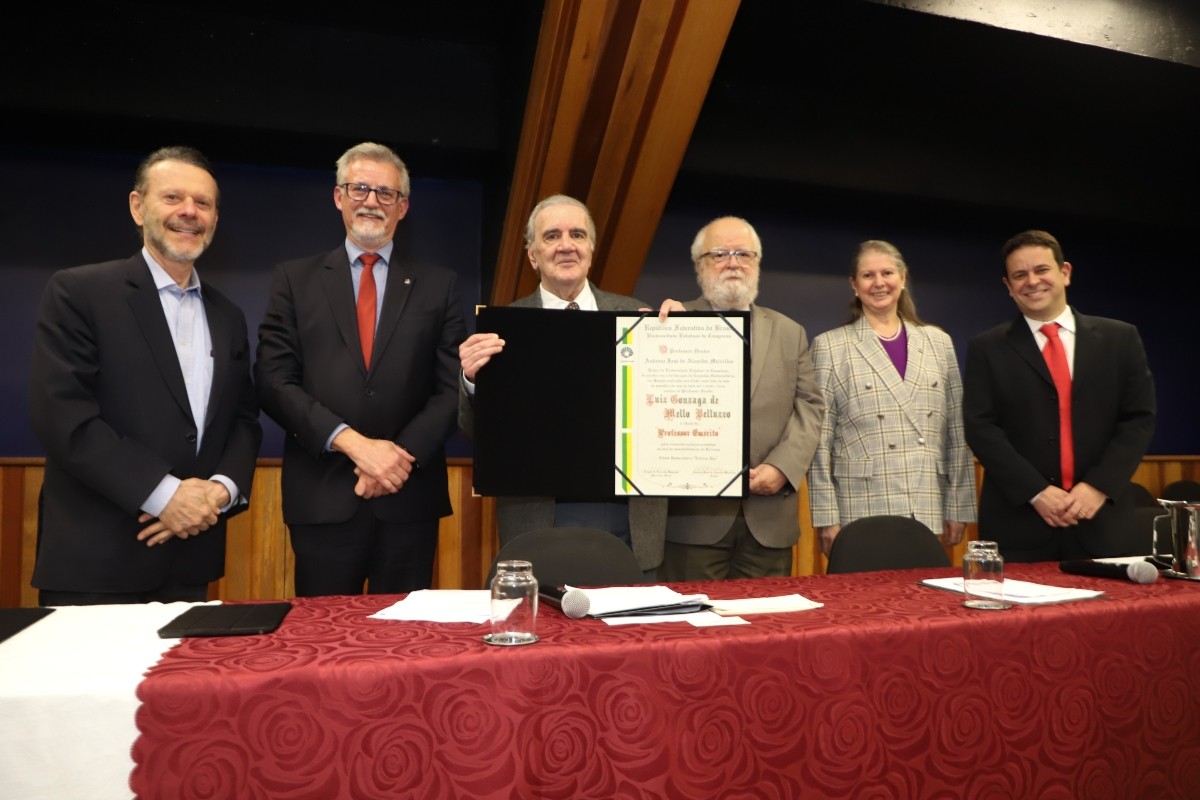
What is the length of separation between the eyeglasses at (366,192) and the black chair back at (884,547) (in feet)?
5.72

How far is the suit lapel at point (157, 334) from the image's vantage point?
225 cm

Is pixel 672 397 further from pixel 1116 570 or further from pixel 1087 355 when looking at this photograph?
pixel 1087 355

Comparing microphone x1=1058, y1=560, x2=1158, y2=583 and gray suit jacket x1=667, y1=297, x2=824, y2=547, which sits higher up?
gray suit jacket x1=667, y1=297, x2=824, y2=547

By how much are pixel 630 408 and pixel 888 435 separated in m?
1.18

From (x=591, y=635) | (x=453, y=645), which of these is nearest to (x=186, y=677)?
(x=453, y=645)

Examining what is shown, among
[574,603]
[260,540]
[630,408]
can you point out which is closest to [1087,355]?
[630,408]

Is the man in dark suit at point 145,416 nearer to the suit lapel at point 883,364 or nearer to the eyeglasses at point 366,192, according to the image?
the eyeglasses at point 366,192

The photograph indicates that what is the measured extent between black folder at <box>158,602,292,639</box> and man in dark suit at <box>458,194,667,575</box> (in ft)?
3.23

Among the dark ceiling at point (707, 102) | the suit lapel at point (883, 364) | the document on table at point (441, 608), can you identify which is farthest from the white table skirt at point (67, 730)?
the dark ceiling at point (707, 102)

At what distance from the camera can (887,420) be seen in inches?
117

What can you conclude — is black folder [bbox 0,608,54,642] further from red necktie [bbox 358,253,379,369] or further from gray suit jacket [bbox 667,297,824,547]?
gray suit jacket [bbox 667,297,824,547]

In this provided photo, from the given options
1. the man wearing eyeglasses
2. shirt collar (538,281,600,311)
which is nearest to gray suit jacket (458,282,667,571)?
the man wearing eyeglasses

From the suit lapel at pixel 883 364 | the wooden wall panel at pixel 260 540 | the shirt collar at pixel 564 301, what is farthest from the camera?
the wooden wall panel at pixel 260 540

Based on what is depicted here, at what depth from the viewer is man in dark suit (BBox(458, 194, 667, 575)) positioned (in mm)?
2561
